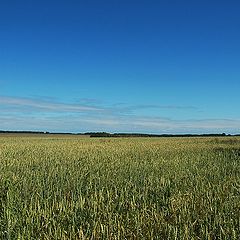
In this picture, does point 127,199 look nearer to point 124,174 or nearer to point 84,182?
point 84,182

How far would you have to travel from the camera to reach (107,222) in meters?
6.35

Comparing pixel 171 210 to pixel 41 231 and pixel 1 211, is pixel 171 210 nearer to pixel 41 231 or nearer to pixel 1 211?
pixel 41 231

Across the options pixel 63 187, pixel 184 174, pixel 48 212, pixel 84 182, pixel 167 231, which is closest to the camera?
pixel 167 231

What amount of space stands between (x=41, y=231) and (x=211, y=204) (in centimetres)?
340

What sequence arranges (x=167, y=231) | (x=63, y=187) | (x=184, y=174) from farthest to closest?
1. (x=184, y=174)
2. (x=63, y=187)
3. (x=167, y=231)

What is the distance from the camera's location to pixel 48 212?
6902 mm

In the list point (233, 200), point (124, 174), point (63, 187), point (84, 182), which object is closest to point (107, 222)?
point (233, 200)

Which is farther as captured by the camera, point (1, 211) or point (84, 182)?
point (84, 182)

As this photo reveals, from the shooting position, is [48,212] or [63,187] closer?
[48,212]

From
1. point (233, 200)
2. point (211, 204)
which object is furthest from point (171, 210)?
point (233, 200)

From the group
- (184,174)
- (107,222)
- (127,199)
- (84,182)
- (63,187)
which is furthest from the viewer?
(184,174)

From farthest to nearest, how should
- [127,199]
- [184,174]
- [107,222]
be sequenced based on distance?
[184,174]
[127,199]
[107,222]

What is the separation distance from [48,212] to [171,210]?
225 cm

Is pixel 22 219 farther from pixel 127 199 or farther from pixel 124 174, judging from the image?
pixel 124 174
